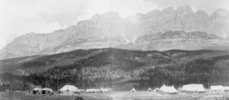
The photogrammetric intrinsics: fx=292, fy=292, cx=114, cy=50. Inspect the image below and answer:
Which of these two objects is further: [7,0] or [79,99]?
[79,99]

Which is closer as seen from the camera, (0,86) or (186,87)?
(186,87)

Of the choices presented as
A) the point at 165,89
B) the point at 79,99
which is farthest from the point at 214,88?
the point at 79,99

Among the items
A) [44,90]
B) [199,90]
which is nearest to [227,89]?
[199,90]

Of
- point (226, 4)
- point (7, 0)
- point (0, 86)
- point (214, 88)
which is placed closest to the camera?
point (7, 0)

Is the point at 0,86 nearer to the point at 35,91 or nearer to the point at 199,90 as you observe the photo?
the point at 35,91

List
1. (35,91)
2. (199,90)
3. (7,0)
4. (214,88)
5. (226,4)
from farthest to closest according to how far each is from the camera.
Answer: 1. (214,88)
2. (199,90)
3. (35,91)
4. (226,4)
5. (7,0)

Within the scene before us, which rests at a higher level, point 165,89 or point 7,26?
point 7,26

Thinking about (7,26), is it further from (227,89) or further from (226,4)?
(227,89)

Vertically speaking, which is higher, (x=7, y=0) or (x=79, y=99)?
(x=7, y=0)

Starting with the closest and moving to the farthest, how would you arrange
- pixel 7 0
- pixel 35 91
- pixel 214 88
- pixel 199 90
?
pixel 7 0 → pixel 35 91 → pixel 199 90 → pixel 214 88
